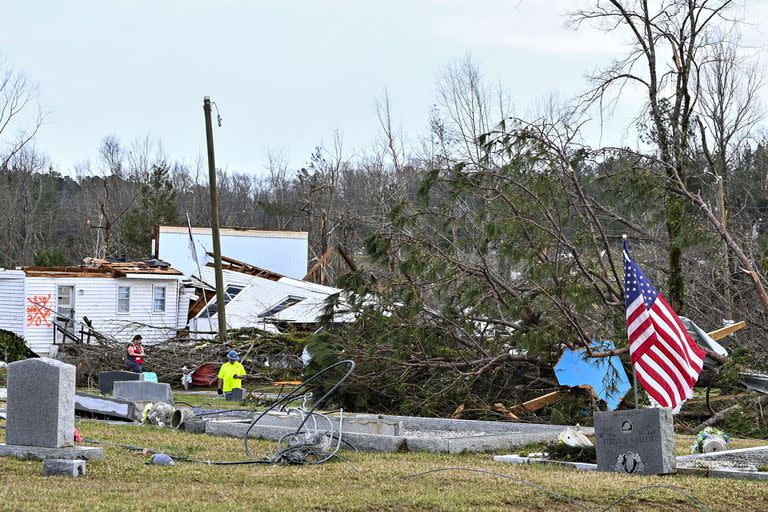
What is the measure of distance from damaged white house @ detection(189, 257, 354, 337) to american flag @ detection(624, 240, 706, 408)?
27.5 meters

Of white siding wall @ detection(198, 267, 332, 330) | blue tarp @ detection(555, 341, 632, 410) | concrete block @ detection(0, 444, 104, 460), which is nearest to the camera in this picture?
concrete block @ detection(0, 444, 104, 460)

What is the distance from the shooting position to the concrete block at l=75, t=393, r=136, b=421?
1705cm

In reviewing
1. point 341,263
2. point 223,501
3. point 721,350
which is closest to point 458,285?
point 721,350

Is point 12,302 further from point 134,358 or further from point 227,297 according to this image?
point 134,358

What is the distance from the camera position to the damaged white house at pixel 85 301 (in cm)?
3753

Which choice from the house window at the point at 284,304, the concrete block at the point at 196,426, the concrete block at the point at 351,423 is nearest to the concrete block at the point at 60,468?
the concrete block at the point at 351,423

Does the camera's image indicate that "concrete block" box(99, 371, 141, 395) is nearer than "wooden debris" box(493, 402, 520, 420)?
No

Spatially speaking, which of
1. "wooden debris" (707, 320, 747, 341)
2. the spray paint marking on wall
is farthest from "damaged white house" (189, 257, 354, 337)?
"wooden debris" (707, 320, 747, 341)

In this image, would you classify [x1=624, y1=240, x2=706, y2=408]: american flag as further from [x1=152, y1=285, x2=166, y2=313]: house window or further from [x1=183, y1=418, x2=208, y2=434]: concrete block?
[x1=152, y1=285, x2=166, y2=313]: house window

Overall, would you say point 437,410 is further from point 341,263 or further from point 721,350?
point 341,263

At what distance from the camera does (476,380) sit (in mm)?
17875

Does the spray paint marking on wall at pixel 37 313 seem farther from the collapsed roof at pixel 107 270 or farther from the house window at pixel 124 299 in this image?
the house window at pixel 124 299

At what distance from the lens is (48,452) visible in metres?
10.5

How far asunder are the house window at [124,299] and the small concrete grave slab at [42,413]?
28288mm
